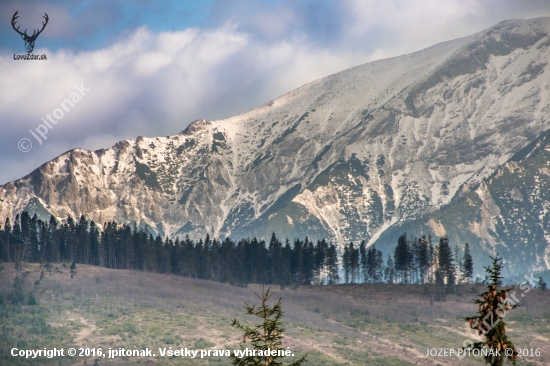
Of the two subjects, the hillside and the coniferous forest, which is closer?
the hillside

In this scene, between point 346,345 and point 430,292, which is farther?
point 430,292

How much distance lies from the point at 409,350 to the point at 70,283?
7392cm

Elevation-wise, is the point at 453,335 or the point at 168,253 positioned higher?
the point at 168,253

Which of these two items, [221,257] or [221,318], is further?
[221,257]

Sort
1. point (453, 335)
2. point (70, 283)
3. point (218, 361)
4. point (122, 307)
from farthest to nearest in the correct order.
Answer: point (70, 283)
point (122, 307)
point (453, 335)
point (218, 361)

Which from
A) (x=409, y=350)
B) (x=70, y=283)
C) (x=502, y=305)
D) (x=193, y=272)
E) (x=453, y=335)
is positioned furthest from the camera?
(x=193, y=272)

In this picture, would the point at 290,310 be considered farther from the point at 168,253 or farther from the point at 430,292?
the point at 168,253

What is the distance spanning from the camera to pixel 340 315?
150m

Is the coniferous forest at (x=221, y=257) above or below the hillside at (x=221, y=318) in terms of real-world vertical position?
above

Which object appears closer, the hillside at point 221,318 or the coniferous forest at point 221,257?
the hillside at point 221,318

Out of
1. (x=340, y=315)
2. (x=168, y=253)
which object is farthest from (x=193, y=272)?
(x=340, y=315)

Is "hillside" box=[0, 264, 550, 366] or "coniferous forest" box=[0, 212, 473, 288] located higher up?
"coniferous forest" box=[0, 212, 473, 288]

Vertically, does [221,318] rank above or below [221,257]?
below

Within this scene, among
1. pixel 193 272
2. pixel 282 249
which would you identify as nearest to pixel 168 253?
pixel 193 272
